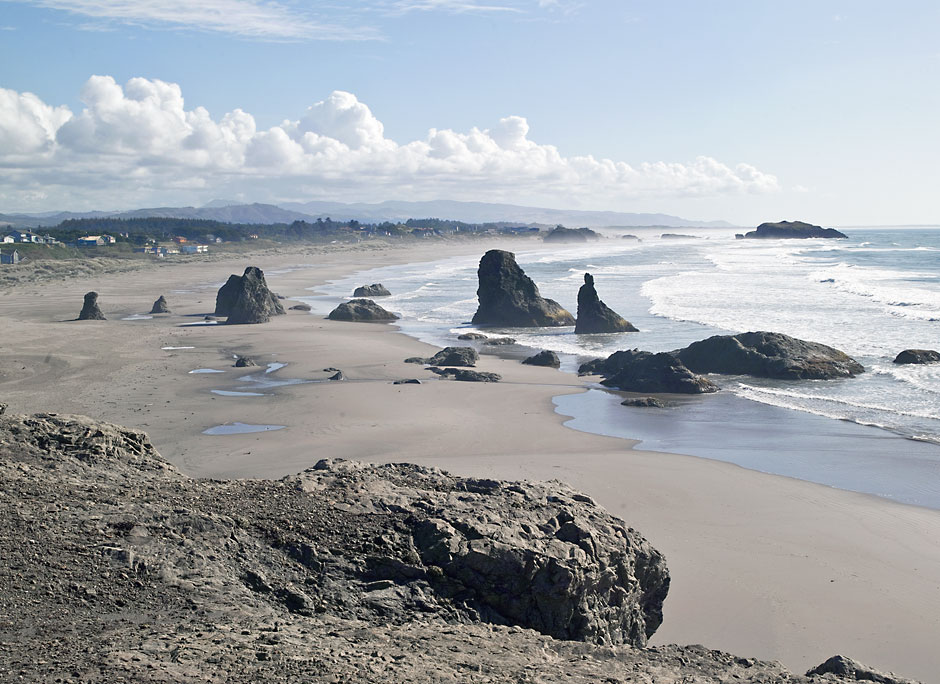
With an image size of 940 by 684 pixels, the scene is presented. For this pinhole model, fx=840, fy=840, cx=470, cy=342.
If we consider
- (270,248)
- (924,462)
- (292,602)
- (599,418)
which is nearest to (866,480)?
(924,462)

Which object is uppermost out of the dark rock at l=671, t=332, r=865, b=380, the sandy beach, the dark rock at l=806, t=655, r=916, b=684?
the dark rock at l=671, t=332, r=865, b=380

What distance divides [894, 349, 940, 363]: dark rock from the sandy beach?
1029 cm

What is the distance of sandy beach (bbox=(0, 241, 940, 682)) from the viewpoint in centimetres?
928

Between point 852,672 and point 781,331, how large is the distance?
2853cm

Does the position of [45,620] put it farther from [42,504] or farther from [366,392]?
[366,392]

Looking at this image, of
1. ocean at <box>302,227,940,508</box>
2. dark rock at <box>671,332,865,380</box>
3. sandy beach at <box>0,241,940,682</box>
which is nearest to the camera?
sandy beach at <box>0,241,940,682</box>

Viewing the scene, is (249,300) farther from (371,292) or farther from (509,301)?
(371,292)

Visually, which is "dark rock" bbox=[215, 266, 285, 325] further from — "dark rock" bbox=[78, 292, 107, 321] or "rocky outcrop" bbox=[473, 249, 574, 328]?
"rocky outcrop" bbox=[473, 249, 574, 328]

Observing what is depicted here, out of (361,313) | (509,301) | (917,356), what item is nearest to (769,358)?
(917,356)

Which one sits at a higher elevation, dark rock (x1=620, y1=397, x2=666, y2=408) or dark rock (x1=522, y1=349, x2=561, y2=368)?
dark rock (x1=522, y1=349, x2=561, y2=368)

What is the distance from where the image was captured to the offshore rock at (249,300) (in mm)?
38219

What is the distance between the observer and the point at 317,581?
695cm

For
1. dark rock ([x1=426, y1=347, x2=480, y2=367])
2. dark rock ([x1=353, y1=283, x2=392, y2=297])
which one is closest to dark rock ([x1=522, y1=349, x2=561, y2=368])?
dark rock ([x1=426, y1=347, x2=480, y2=367])

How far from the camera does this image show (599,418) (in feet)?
64.8
